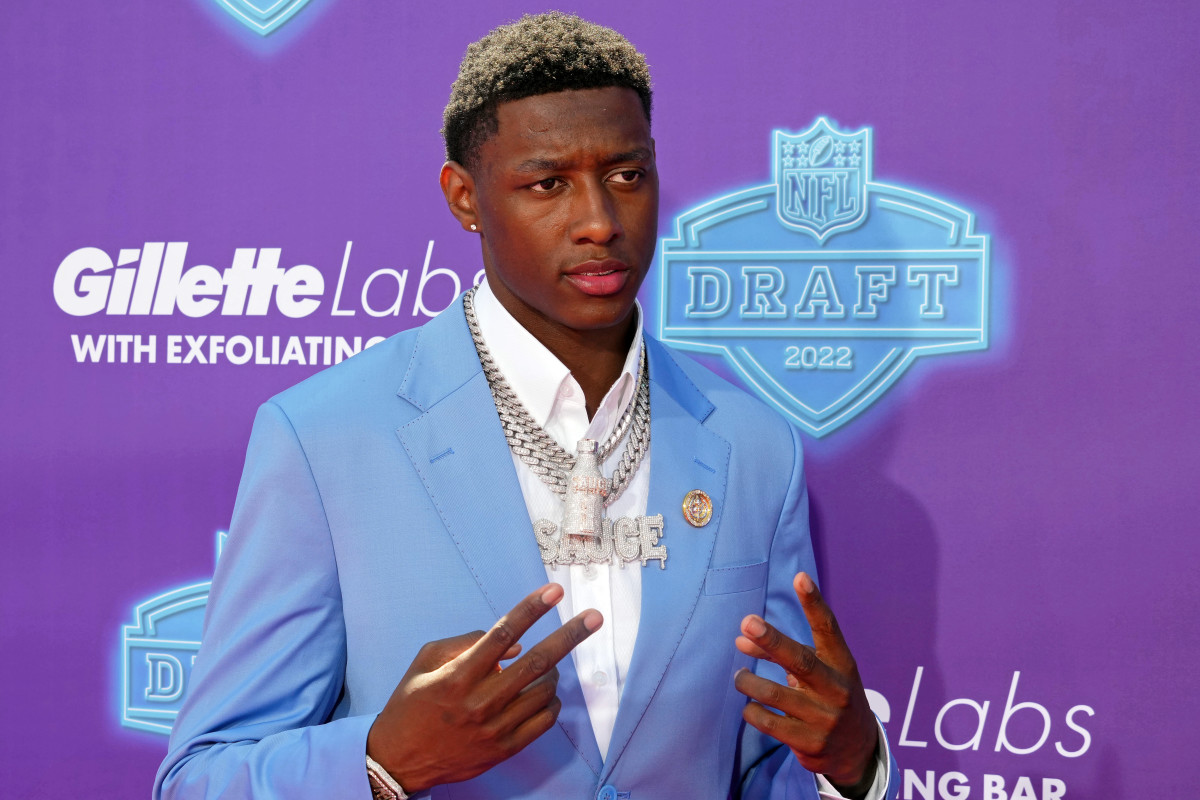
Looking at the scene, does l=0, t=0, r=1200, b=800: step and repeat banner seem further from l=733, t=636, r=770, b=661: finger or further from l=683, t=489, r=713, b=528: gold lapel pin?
l=733, t=636, r=770, b=661: finger

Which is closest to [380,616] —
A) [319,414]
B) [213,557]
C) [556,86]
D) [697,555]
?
[319,414]

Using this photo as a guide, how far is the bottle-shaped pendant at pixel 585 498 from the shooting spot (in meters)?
1.33

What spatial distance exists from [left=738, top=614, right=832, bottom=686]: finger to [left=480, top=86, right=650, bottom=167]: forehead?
0.59 metres

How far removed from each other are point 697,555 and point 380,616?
0.40m

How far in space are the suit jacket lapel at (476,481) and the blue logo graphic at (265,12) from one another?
1034 mm

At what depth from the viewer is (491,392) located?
1416mm

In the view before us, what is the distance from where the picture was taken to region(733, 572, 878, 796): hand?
1169mm

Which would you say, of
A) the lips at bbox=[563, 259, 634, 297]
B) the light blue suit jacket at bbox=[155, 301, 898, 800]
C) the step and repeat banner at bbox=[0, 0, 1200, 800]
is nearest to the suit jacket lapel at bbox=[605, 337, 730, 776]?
the light blue suit jacket at bbox=[155, 301, 898, 800]

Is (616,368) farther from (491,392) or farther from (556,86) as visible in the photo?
(556,86)

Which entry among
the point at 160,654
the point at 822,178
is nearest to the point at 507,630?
the point at 822,178

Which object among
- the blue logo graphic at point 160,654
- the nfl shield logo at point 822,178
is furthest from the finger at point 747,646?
the blue logo graphic at point 160,654

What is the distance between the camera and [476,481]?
1.34 meters

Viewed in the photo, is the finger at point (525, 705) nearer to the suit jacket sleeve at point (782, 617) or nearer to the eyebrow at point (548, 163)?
the suit jacket sleeve at point (782, 617)

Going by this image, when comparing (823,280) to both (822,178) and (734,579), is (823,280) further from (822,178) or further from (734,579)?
(734,579)
